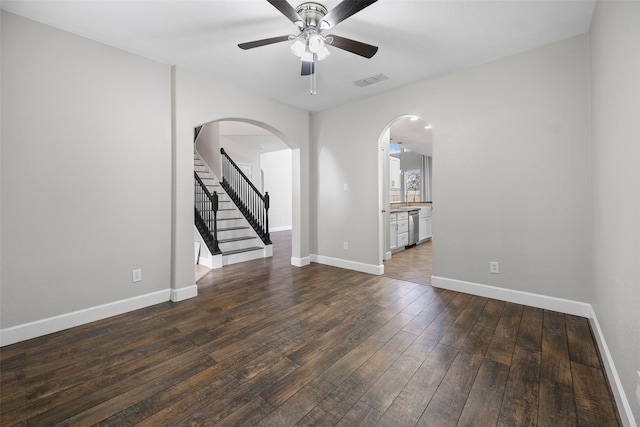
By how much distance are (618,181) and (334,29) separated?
236 centimetres

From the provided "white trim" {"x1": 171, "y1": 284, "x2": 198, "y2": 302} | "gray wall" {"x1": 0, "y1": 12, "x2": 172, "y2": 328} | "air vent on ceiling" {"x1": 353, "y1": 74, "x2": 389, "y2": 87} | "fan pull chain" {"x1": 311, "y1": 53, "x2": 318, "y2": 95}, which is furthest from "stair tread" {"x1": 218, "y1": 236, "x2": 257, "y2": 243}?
"air vent on ceiling" {"x1": 353, "y1": 74, "x2": 389, "y2": 87}

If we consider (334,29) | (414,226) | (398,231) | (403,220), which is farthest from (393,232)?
(334,29)

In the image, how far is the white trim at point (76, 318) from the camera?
7.23 feet

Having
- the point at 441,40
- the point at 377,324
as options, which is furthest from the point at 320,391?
the point at 441,40

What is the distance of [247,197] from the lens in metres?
6.91

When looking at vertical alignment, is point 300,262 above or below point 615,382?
above

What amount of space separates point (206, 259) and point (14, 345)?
2.62 meters

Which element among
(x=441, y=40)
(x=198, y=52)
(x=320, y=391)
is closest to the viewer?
(x=320, y=391)

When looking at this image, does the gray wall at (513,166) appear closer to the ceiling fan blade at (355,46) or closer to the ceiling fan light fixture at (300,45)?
the ceiling fan blade at (355,46)

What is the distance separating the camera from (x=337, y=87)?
3.70m

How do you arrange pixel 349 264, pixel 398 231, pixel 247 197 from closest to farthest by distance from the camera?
pixel 349 264 → pixel 398 231 → pixel 247 197

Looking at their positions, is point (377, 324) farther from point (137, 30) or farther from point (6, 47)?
point (6, 47)

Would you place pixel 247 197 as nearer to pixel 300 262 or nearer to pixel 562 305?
pixel 300 262

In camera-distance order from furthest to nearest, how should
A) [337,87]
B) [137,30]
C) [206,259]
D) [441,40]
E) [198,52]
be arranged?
[206,259] → [337,87] → [198,52] → [441,40] → [137,30]
